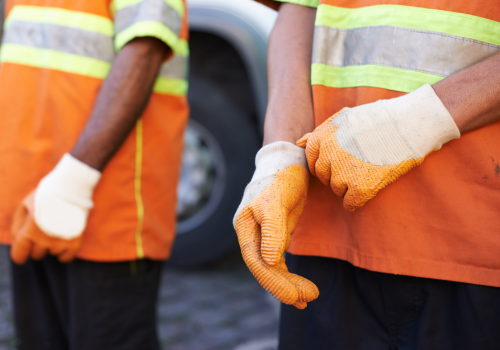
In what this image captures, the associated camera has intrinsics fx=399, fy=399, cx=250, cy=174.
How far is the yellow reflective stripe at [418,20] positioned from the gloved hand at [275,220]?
0.89ft

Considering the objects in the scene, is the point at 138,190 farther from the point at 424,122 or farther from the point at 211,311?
the point at 211,311

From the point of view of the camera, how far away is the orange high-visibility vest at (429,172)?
0.64 meters

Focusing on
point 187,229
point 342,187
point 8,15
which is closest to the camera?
point 342,187

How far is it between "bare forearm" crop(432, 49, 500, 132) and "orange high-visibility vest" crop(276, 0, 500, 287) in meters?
0.03

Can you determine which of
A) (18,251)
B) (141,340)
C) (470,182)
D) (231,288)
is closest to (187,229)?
(231,288)

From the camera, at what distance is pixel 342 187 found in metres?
0.65

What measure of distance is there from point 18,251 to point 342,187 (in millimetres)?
836

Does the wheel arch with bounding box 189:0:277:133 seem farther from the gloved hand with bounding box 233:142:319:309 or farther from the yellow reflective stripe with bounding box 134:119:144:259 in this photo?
the gloved hand with bounding box 233:142:319:309

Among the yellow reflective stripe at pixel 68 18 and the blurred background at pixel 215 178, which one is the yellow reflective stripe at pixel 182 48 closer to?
the yellow reflective stripe at pixel 68 18

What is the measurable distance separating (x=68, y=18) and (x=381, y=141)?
2.91ft

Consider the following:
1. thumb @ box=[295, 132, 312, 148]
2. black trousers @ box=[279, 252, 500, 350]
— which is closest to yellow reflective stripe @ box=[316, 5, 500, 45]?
thumb @ box=[295, 132, 312, 148]

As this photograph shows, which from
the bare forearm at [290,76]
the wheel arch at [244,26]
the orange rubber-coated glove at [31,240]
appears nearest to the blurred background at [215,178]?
the wheel arch at [244,26]

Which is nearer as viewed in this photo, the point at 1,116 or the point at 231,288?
the point at 1,116

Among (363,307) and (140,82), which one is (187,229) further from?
(363,307)
